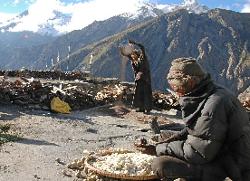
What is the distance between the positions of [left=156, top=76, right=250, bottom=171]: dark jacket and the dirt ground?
2.87 metres

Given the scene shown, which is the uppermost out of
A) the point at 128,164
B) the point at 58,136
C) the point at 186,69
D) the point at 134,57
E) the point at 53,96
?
the point at 134,57

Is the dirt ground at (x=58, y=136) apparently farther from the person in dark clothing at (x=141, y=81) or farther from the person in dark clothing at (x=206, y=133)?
the person in dark clothing at (x=206, y=133)

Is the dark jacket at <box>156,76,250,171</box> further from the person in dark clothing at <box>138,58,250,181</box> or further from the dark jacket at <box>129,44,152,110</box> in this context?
the dark jacket at <box>129,44,152,110</box>

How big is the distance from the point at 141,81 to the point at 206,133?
11.8 metres

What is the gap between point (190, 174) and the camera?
580cm

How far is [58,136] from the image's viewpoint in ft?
38.4

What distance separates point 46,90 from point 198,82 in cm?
1281

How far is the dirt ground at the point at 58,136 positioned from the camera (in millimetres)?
8367

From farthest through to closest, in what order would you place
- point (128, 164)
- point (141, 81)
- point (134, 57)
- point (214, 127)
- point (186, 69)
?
point (141, 81) < point (134, 57) < point (128, 164) < point (186, 69) < point (214, 127)

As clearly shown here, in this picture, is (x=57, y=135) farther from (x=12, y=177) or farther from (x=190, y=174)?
(x=190, y=174)

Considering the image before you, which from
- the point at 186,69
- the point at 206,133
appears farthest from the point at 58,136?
the point at 206,133

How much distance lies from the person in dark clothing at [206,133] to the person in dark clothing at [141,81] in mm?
10957

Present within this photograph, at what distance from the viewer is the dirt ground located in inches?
329

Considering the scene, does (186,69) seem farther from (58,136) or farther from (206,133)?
(58,136)
